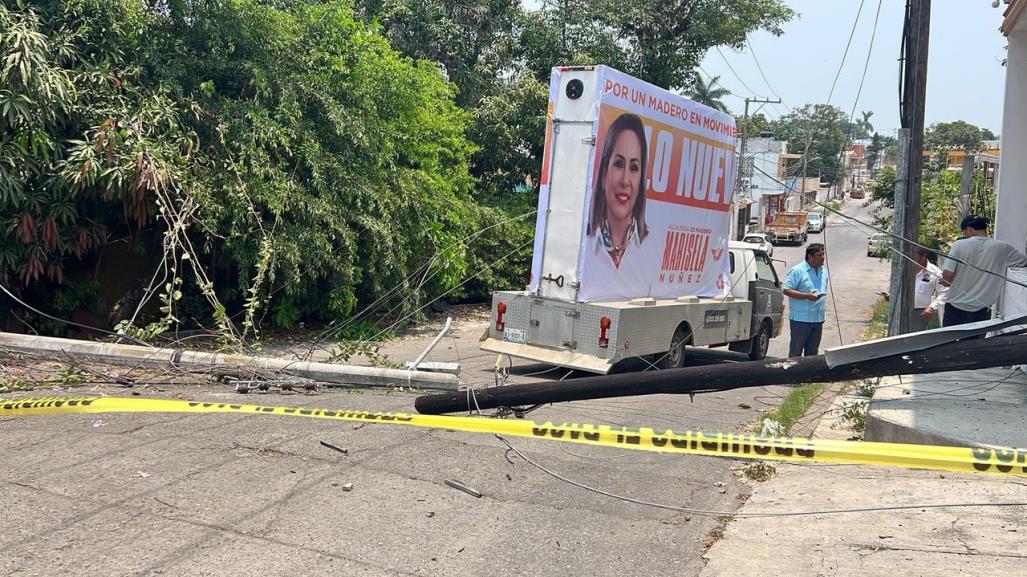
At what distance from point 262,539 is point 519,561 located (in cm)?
138

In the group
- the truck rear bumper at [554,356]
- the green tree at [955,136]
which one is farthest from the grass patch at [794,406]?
the green tree at [955,136]

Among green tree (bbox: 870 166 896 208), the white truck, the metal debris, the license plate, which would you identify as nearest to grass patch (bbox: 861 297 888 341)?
green tree (bbox: 870 166 896 208)

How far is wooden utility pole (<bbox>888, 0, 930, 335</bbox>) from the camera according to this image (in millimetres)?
9930

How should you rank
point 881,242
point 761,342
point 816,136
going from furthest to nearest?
point 816,136 < point 761,342 < point 881,242

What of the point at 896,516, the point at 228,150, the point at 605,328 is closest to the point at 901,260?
the point at 605,328

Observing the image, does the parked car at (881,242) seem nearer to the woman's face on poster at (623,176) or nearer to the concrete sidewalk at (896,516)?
the concrete sidewalk at (896,516)

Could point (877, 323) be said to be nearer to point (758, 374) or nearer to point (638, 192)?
point (638, 192)

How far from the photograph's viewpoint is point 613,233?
10898 millimetres

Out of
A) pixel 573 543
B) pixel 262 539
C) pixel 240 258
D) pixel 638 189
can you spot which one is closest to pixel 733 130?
pixel 638 189

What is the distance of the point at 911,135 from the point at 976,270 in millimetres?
1917

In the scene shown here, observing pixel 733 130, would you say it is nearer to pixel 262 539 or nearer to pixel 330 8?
pixel 330 8

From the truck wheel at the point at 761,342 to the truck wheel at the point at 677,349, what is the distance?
2494 millimetres

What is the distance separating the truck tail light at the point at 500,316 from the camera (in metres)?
11.2

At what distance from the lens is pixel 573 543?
4.91m
